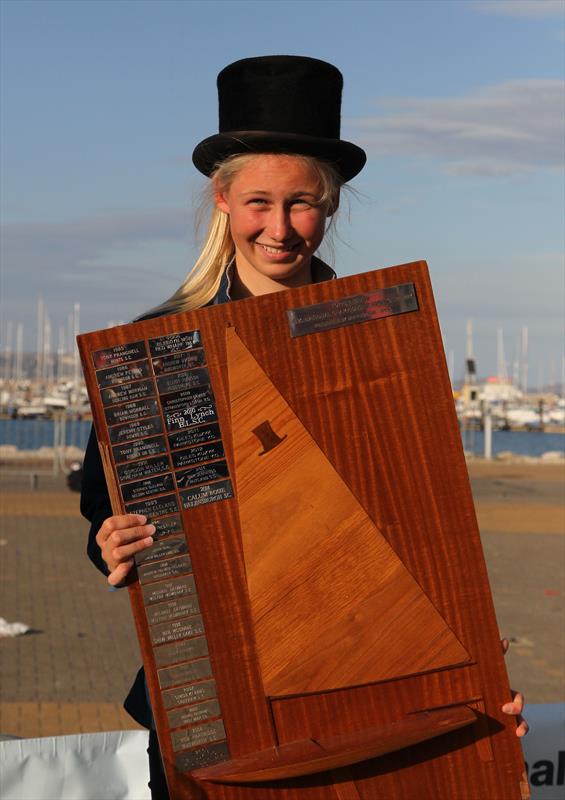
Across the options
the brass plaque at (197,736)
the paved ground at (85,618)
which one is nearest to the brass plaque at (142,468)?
the brass plaque at (197,736)

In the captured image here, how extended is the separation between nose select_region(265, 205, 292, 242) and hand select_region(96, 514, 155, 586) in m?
0.74

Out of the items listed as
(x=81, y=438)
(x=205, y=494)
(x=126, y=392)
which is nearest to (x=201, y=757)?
(x=205, y=494)

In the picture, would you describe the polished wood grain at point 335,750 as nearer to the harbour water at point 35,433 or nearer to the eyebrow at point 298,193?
the eyebrow at point 298,193

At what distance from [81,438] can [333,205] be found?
280 feet

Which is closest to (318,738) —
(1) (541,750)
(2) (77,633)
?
(1) (541,750)

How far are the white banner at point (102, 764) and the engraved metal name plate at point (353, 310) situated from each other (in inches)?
96.5

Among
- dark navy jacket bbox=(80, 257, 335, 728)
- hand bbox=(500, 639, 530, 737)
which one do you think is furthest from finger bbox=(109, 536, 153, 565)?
hand bbox=(500, 639, 530, 737)

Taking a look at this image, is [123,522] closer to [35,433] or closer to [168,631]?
[168,631]

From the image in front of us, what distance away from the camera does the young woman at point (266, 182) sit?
8.91ft

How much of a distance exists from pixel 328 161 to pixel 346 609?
1.04 meters

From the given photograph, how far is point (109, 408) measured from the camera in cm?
239

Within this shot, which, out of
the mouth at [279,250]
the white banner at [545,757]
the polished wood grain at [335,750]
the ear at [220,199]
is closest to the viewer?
the polished wood grain at [335,750]

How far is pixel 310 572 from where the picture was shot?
2377 mm

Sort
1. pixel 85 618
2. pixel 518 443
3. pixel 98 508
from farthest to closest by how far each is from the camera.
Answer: pixel 518 443, pixel 85 618, pixel 98 508
